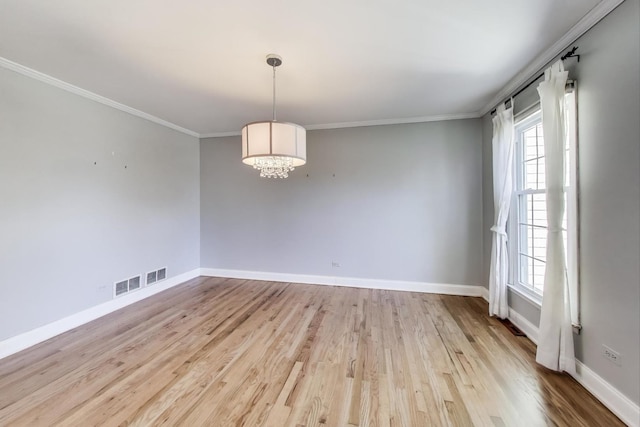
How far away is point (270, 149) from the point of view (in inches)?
85.7

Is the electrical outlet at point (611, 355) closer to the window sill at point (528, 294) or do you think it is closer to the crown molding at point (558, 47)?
the window sill at point (528, 294)

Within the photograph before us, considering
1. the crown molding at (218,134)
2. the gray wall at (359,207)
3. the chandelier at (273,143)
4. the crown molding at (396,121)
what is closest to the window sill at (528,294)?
the gray wall at (359,207)

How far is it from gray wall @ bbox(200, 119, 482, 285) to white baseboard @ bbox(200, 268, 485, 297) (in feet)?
0.27

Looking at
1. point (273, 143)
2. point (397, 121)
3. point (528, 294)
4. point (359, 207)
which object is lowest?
point (528, 294)

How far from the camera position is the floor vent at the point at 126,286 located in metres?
3.37

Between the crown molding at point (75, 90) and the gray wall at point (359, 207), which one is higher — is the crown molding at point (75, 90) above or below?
above

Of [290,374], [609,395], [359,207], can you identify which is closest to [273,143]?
[290,374]

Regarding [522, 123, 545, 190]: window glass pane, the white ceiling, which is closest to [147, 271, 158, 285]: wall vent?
the white ceiling

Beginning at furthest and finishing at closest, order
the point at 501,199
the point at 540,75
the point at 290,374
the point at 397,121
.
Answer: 1. the point at 397,121
2. the point at 501,199
3. the point at 540,75
4. the point at 290,374

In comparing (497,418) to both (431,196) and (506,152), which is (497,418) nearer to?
(506,152)

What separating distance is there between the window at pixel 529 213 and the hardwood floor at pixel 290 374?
628mm

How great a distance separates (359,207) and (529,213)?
2.18 m

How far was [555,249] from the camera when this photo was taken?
208 cm

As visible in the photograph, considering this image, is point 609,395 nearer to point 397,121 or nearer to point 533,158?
point 533,158
